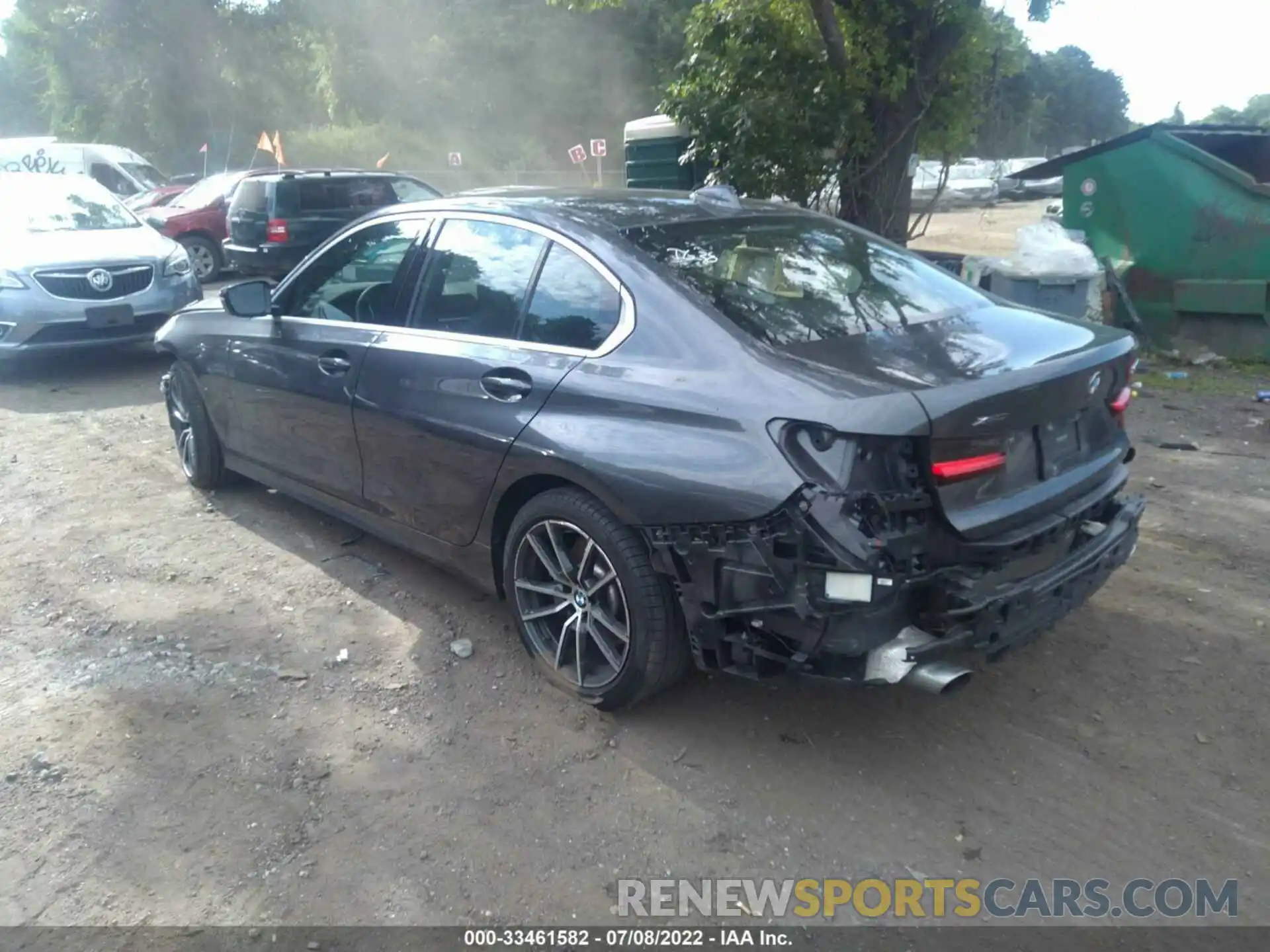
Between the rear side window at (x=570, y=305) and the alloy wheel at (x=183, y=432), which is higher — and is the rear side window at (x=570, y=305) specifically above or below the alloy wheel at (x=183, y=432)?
above

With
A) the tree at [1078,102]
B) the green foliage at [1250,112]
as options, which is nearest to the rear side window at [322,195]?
the green foliage at [1250,112]

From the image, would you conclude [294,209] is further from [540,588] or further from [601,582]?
[601,582]

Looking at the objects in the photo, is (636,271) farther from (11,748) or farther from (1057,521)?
(11,748)

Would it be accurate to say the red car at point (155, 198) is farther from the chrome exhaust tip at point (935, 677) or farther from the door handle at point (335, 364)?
the chrome exhaust tip at point (935, 677)

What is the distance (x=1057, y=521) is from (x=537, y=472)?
1675mm

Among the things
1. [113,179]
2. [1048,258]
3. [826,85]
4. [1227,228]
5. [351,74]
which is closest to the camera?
A: [826,85]

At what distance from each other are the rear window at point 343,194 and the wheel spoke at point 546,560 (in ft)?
34.6

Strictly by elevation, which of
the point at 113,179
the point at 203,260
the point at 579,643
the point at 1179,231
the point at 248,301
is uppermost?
the point at 113,179

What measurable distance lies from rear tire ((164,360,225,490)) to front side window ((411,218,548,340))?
206 cm

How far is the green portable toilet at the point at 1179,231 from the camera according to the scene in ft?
27.2

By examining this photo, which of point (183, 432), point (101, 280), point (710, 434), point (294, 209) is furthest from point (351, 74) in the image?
point (710, 434)

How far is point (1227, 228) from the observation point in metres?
8.35

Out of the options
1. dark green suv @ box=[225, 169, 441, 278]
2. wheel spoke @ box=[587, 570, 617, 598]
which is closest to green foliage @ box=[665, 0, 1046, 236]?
dark green suv @ box=[225, 169, 441, 278]

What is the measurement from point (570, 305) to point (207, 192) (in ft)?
46.5
